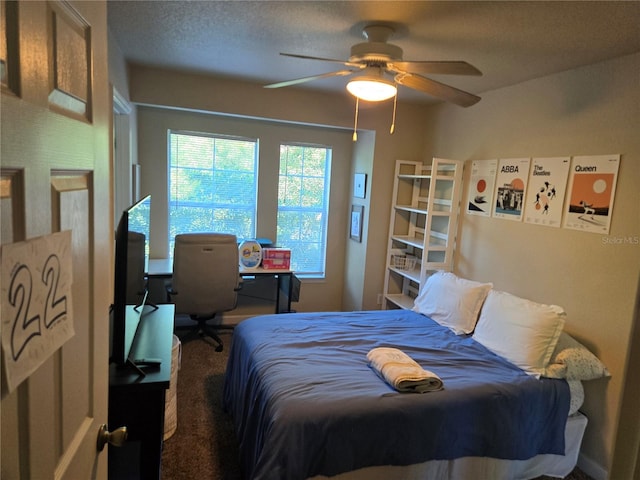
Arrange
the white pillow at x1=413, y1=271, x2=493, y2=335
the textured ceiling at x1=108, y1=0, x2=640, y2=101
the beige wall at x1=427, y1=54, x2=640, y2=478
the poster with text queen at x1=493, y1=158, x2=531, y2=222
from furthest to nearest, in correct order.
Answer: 1. the poster with text queen at x1=493, y1=158, x2=531, y2=222
2. the white pillow at x1=413, y1=271, x2=493, y2=335
3. the beige wall at x1=427, y1=54, x2=640, y2=478
4. the textured ceiling at x1=108, y1=0, x2=640, y2=101

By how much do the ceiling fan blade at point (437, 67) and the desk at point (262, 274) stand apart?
2.28m

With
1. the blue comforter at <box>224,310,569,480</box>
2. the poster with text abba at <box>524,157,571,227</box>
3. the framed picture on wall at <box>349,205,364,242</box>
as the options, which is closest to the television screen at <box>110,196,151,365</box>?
the blue comforter at <box>224,310,569,480</box>

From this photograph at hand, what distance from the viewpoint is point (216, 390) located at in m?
2.95

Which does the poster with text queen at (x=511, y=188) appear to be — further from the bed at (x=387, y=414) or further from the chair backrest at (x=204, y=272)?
the chair backrest at (x=204, y=272)

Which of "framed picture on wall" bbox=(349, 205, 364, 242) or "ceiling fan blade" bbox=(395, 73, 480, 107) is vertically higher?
"ceiling fan blade" bbox=(395, 73, 480, 107)

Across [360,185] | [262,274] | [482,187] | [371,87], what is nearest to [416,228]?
[360,185]

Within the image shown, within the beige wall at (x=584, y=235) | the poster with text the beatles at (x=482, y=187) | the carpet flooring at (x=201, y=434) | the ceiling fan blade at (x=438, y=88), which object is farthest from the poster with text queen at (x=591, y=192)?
the carpet flooring at (x=201, y=434)

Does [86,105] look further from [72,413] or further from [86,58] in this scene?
A: [72,413]

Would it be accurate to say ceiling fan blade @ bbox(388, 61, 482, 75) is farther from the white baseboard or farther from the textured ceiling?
the white baseboard

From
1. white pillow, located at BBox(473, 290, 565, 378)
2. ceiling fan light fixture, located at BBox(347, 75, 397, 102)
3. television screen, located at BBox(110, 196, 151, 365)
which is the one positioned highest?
ceiling fan light fixture, located at BBox(347, 75, 397, 102)

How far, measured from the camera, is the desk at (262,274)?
11.4 feet

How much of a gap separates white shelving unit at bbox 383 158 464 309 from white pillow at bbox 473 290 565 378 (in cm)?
103

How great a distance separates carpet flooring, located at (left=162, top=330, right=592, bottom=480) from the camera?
2.14 m

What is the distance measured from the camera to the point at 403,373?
1.97 metres
